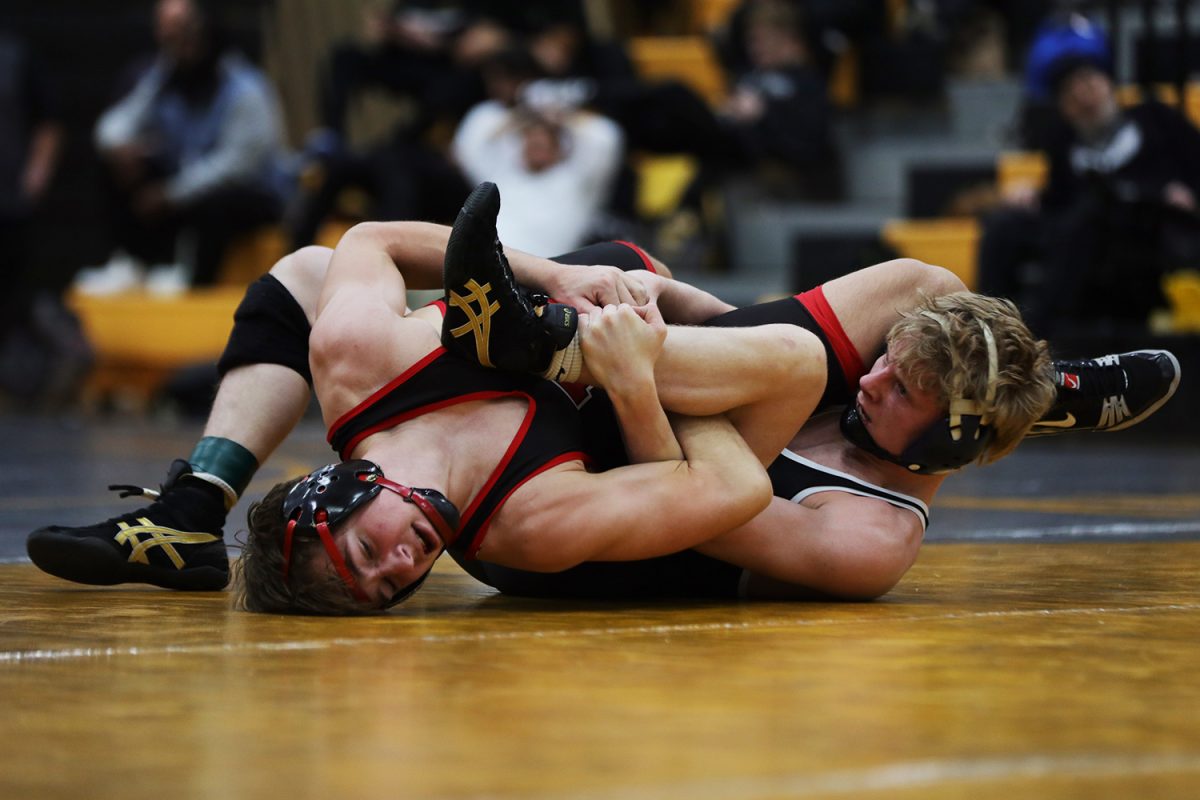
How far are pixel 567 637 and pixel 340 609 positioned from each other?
43cm

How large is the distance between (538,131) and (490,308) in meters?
5.89

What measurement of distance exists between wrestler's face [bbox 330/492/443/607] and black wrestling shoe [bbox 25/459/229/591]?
0.57 metres

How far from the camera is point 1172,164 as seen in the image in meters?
7.40

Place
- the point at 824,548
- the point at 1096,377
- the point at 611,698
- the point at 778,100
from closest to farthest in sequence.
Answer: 1. the point at 611,698
2. the point at 824,548
3. the point at 1096,377
4. the point at 778,100

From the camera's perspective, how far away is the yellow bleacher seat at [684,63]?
34.1 ft

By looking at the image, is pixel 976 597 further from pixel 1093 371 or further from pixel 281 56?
pixel 281 56

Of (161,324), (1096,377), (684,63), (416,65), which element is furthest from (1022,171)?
(1096,377)

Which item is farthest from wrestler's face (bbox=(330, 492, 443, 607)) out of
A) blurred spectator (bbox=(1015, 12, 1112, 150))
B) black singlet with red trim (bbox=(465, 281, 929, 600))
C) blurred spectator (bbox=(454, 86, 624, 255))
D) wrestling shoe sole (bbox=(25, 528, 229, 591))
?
blurred spectator (bbox=(454, 86, 624, 255))

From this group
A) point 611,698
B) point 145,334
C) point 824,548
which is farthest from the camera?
point 145,334

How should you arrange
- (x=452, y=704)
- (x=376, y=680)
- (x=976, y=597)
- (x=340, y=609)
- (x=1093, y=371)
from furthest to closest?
(x=1093, y=371), (x=976, y=597), (x=340, y=609), (x=376, y=680), (x=452, y=704)

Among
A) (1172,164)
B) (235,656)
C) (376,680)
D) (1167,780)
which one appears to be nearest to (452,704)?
(376,680)

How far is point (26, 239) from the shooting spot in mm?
10539

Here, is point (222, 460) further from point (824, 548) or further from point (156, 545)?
point (824, 548)

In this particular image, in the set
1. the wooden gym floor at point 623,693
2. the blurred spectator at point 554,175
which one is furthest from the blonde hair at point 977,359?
the blurred spectator at point 554,175
